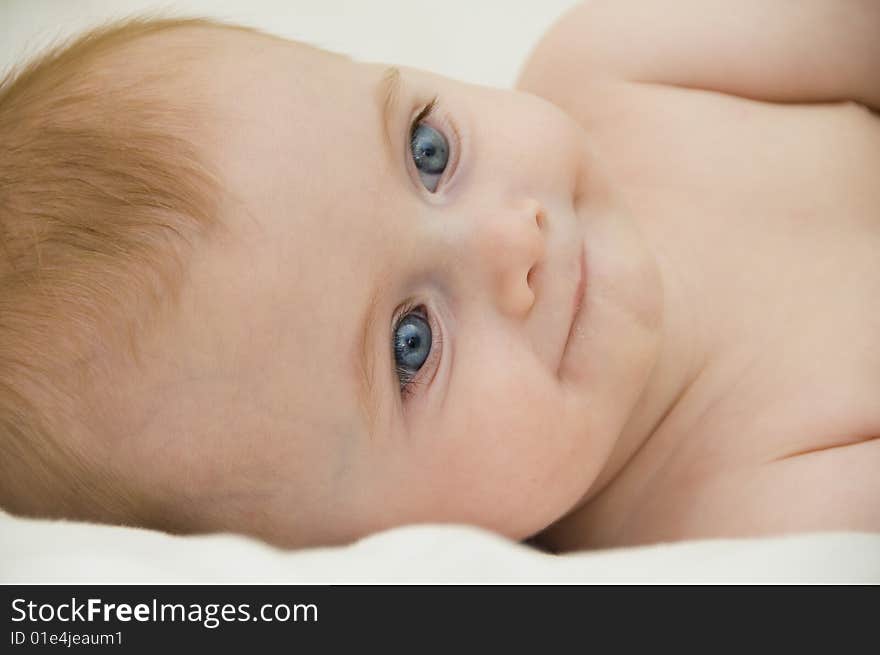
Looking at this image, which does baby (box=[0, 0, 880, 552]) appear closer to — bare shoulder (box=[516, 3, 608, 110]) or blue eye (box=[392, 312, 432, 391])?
blue eye (box=[392, 312, 432, 391])

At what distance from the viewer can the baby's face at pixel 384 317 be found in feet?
3.23

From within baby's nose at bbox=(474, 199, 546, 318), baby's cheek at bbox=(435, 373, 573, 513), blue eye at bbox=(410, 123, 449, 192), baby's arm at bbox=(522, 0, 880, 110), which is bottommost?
baby's cheek at bbox=(435, 373, 573, 513)

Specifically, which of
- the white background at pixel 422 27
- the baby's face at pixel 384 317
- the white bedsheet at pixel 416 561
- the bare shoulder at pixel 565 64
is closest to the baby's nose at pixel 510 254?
the baby's face at pixel 384 317

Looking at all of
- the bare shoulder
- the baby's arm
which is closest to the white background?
the bare shoulder

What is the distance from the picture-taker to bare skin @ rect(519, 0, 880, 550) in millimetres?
1159

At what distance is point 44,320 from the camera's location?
982 millimetres

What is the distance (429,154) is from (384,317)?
0.21 m

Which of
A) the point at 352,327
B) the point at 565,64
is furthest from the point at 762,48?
the point at 352,327

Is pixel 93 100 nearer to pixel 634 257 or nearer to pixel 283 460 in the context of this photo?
pixel 283 460

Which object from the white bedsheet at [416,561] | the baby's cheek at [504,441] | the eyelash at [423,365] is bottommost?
the white bedsheet at [416,561]

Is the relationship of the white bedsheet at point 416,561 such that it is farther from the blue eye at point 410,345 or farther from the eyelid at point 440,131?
the eyelid at point 440,131

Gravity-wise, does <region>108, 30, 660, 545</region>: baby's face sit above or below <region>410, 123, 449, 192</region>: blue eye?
below
